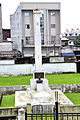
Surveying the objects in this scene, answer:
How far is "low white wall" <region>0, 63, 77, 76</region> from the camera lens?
18.9 m

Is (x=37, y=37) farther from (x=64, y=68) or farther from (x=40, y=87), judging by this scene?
(x=64, y=68)

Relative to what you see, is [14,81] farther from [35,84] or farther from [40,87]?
[40,87]

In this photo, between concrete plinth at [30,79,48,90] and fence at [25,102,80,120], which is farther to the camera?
concrete plinth at [30,79,48,90]

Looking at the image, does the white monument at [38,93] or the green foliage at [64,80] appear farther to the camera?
the green foliage at [64,80]

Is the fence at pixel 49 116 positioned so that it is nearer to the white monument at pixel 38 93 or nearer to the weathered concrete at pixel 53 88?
the white monument at pixel 38 93

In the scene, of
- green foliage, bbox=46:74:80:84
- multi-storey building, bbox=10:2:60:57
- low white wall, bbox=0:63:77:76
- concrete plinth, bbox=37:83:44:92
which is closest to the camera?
concrete plinth, bbox=37:83:44:92

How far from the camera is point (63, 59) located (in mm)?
22453

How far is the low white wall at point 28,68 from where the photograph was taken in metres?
18.9

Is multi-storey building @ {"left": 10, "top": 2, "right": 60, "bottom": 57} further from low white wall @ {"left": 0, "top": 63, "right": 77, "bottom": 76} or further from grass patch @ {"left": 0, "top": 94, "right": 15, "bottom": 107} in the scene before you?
grass patch @ {"left": 0, "top": 94, "right": 15, "bottom": 107}

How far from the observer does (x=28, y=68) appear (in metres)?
19.2

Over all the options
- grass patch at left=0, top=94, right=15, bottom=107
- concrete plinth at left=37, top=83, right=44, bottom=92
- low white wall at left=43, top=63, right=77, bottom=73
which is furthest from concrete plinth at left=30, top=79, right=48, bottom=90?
low white wall at left=43, top=63, right=77, bottom=73

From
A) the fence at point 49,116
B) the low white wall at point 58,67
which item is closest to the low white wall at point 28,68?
the low white wall at point 58,67

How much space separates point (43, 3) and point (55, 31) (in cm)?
529

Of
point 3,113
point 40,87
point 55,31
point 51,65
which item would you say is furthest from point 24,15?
point 3,113
